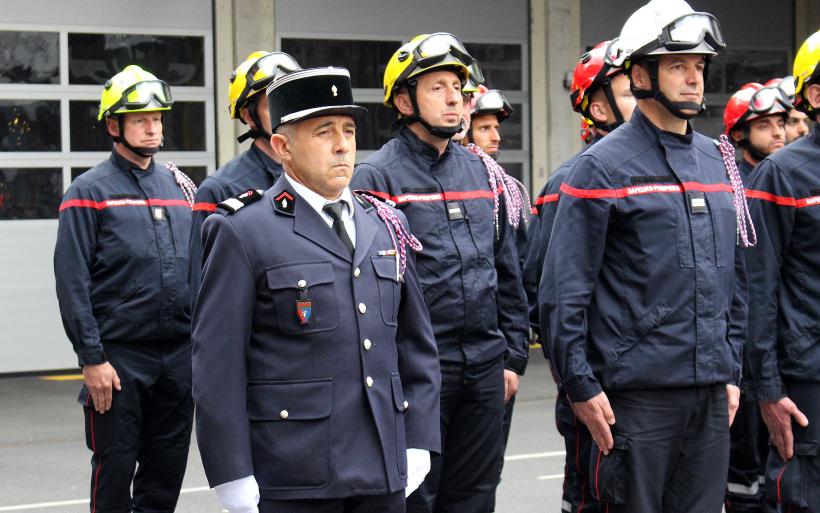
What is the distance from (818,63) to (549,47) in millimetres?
11547

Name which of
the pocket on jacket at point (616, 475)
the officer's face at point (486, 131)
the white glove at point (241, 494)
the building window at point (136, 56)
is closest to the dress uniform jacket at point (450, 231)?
the pocket on jacket at point (616, 475)

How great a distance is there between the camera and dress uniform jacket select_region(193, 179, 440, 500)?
392cm

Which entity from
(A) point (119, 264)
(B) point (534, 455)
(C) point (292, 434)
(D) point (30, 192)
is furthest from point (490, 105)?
(D) point (30, 192)

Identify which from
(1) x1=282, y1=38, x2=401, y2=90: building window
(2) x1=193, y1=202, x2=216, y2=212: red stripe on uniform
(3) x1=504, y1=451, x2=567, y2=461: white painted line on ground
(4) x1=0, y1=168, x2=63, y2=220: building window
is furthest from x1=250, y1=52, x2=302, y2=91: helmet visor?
(1) x1=282, y1=38, x2=401, y2=90: building window

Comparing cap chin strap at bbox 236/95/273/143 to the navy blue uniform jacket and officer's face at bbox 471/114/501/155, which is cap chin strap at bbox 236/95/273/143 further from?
the navy blue uniform jacket

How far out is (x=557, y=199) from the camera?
22.9 ft

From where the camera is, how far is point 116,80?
7238mm

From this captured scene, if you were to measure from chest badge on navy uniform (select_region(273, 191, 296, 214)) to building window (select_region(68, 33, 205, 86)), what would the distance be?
36.3 ft

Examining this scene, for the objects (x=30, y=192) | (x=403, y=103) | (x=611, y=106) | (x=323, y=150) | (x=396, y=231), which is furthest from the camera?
(x=30, y=192)

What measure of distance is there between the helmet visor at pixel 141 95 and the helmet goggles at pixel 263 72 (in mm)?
645

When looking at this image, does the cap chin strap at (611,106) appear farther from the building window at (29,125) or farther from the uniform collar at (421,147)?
the building window at (29,125)

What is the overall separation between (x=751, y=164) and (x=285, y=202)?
17.4 feet

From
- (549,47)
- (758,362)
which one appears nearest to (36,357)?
(549,47)

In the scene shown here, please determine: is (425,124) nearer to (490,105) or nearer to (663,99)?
(663,99)
